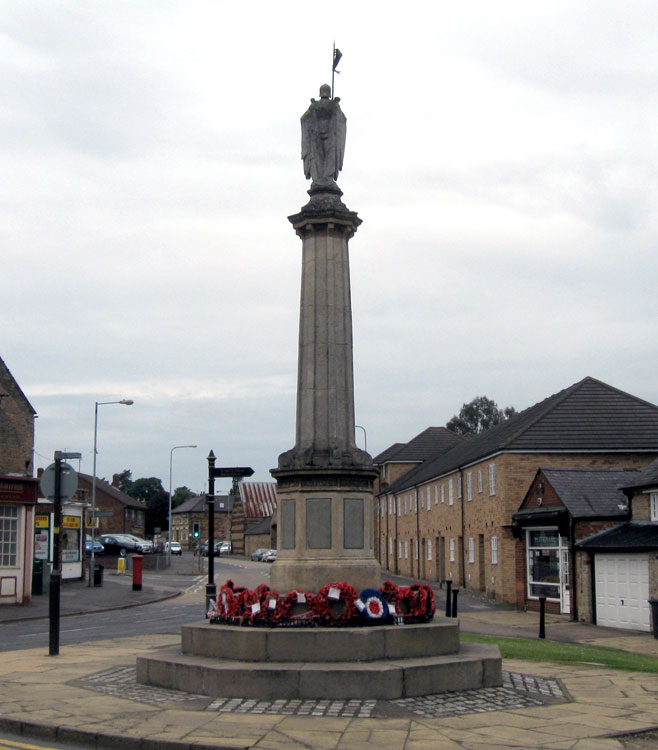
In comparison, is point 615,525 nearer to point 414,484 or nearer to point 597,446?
point 597,446

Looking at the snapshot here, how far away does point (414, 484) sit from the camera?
54375 millimetres

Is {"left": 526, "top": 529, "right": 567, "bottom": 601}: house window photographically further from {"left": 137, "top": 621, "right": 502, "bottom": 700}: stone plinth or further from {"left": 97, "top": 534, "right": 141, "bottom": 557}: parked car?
{"left": 97, "top": 534, "right": 141, "bottom": 557}: parked car

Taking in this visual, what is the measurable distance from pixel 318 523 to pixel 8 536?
20.3 meters

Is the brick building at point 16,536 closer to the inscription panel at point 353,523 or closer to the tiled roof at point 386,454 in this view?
the inscription panel at point 353,523

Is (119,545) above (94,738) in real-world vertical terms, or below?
above

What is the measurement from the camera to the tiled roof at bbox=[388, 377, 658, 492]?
35.5 meters

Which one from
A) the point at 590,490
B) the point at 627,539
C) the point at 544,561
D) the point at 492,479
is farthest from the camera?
the point at 492,479

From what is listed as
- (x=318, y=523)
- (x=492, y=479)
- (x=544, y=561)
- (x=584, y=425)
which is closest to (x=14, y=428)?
(x=492, y=479)

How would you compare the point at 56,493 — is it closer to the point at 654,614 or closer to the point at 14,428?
the point at 654,614

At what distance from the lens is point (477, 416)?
302ft

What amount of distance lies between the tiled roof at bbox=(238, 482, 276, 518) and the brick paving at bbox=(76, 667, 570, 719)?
98.2 m

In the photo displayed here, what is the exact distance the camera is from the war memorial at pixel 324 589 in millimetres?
10383

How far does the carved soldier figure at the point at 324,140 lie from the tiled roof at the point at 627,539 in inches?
592

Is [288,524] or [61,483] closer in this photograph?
[288,524]
